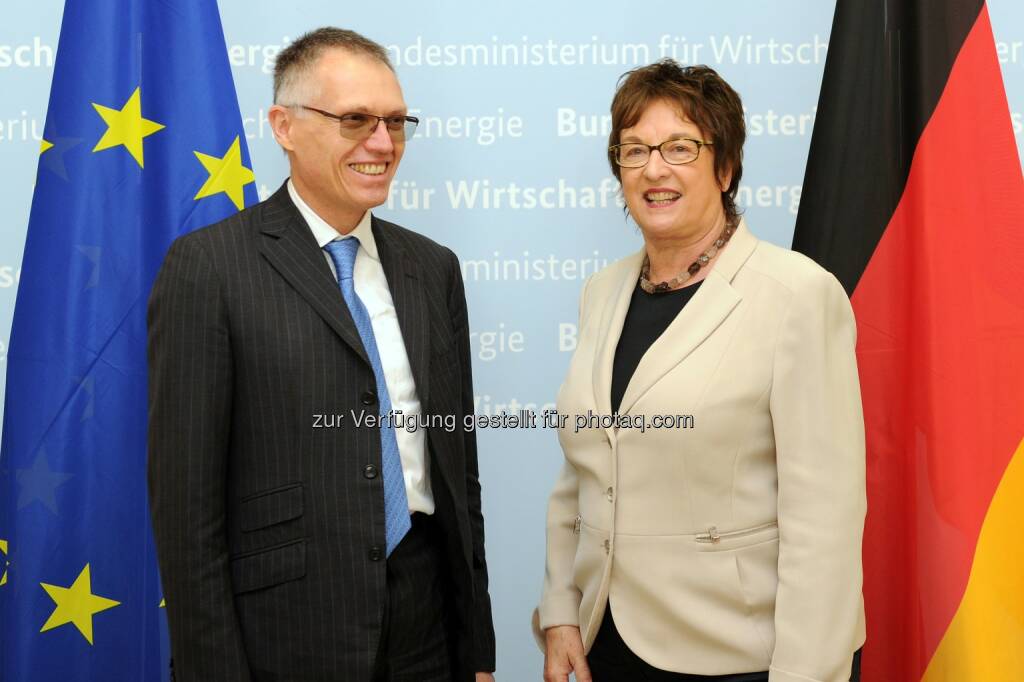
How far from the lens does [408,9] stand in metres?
2.64

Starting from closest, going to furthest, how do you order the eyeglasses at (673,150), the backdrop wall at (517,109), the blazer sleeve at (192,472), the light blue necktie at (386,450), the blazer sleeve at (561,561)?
the blazer sleeve at (192,472), the light blue necktie at (386,450), the eyeglasses at (673,150), the blazer sleeve at (561,561), the backdrop wall at (517,109)

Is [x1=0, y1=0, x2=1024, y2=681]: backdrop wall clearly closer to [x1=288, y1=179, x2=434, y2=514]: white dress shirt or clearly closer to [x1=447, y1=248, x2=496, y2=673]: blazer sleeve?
[x1=447, y1=248, x2=496, y2=673]: blazer sleeve

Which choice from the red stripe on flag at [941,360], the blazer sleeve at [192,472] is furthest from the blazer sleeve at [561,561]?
the red stripe on flag at [941,360]

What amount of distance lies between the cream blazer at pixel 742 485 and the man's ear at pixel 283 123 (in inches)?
31.3

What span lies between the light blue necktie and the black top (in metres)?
0.43

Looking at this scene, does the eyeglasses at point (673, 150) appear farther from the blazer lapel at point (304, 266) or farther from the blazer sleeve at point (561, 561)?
the blazer lapel at point (304, 266)

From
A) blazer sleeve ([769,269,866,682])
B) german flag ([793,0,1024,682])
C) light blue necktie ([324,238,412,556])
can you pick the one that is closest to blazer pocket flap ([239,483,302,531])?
light blue necktie ([324,238,412,556])

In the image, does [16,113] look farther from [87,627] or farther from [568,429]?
[568,429]

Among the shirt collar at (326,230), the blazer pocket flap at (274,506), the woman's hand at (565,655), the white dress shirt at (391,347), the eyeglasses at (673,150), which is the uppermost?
the eyeglasses at (673,150)

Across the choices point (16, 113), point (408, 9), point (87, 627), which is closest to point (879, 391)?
point (408, 9)

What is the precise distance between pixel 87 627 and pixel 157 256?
902 millimetres

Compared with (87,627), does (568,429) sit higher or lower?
higher

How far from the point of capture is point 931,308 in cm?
223

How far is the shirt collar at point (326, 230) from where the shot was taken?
1.85 metres
